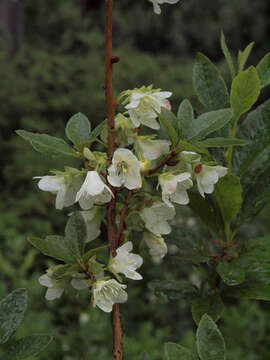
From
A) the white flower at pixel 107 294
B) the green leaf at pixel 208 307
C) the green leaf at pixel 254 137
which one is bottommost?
the green leaf at pixel 208 307

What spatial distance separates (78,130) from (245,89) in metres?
0.21

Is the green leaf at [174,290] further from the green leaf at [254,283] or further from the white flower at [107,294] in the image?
the white flower at [107,294]

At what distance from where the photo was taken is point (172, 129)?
19.7 inches

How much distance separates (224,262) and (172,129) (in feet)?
0.69

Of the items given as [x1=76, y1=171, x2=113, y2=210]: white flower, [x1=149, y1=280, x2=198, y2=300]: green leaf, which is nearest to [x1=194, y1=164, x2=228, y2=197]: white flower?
[x1=76, y1=171, x2=113, y2=210]: white flower

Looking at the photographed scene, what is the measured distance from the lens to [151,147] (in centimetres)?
51

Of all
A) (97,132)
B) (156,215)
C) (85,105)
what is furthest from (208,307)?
(85,105)

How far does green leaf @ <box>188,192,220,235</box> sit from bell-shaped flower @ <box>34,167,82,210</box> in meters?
0.18

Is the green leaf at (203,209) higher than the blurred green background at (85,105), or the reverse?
the green leaf at (203,209)

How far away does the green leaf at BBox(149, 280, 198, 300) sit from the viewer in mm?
670

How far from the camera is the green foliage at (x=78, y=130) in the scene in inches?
21.3

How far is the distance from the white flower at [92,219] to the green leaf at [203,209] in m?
0.15

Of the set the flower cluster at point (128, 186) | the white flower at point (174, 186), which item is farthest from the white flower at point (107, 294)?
the white flower at point (174, 186)

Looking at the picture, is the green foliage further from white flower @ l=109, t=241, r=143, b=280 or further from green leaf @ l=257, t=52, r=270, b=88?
green leaf @ l=257, t=52, r=270, b=88
